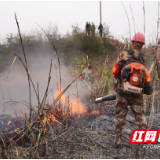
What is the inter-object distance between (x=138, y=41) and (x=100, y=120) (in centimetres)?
188

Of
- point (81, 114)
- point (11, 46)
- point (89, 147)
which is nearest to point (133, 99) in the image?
point (89, 147)

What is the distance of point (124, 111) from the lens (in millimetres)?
2607

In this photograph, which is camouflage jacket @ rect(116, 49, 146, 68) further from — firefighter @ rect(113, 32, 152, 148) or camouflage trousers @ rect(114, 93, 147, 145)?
camouflage trousers @ rect(114, 93, 147, 145)

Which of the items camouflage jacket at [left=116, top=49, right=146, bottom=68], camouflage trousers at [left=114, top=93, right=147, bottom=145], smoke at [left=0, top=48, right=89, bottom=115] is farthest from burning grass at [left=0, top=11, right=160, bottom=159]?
smoke at [left=0, top=48, right=89, bottom=115]

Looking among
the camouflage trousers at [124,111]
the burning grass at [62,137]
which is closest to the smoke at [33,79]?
the burning grass at [62,137]

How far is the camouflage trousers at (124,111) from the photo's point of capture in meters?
2.52

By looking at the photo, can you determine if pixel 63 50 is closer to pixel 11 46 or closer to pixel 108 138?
pixel 11 46

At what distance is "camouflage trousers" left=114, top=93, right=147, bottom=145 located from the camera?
2.52 metres

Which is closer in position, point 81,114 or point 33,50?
point 81,114

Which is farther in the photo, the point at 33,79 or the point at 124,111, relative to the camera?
the point at 33,79

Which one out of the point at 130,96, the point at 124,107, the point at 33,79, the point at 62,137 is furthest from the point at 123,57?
the point at 33,79

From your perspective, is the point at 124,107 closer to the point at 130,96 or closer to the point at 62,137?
the point at 130,96

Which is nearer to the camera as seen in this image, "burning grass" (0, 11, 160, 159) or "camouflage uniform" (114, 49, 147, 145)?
"burning grass" (0, 11, 160, 159)

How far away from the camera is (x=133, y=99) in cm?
256
